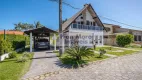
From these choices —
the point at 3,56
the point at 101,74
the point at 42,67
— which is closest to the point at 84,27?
the point at 3,56

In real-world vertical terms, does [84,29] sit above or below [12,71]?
above

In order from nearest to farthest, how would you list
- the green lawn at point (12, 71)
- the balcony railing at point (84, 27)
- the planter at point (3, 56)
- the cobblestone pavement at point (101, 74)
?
1. the green lawn at point (12, 71)
2. the cobblestone pavement at point (101, 74)
3. the planter at point (3, 56)
4. the balcony railing at point (84, 27)

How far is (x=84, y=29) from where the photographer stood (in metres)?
24.2

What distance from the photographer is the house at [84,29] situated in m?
22.8

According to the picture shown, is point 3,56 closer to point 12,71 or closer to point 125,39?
point 12,71

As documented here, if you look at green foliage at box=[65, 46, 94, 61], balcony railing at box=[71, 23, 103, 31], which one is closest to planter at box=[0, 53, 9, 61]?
green foliage at box=[65, 46, 94, 61]

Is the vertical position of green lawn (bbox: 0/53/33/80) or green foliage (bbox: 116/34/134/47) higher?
green foliage (bbox: 116/34/134/47)

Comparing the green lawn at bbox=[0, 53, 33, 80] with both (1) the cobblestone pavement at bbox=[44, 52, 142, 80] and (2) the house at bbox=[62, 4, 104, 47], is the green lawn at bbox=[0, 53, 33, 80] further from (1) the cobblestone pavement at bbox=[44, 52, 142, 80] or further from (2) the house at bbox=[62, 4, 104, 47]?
(2) the house at bbox=[62, 4, 104, 47]

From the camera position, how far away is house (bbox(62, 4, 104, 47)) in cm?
2280

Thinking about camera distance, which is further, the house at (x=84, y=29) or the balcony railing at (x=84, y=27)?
the balcony railing at (x=84, y=27)

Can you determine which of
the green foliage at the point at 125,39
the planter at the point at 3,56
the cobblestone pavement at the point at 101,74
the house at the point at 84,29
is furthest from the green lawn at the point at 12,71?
the green foliage at the point at 125,39

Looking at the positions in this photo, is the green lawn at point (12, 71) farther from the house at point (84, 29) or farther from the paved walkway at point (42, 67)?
the house at point (84, 29)

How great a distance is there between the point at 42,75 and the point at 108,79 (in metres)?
3.78

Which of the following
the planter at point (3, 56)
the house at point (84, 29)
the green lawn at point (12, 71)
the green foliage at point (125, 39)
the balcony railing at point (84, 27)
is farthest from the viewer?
the green foliage at point (125, 39)
